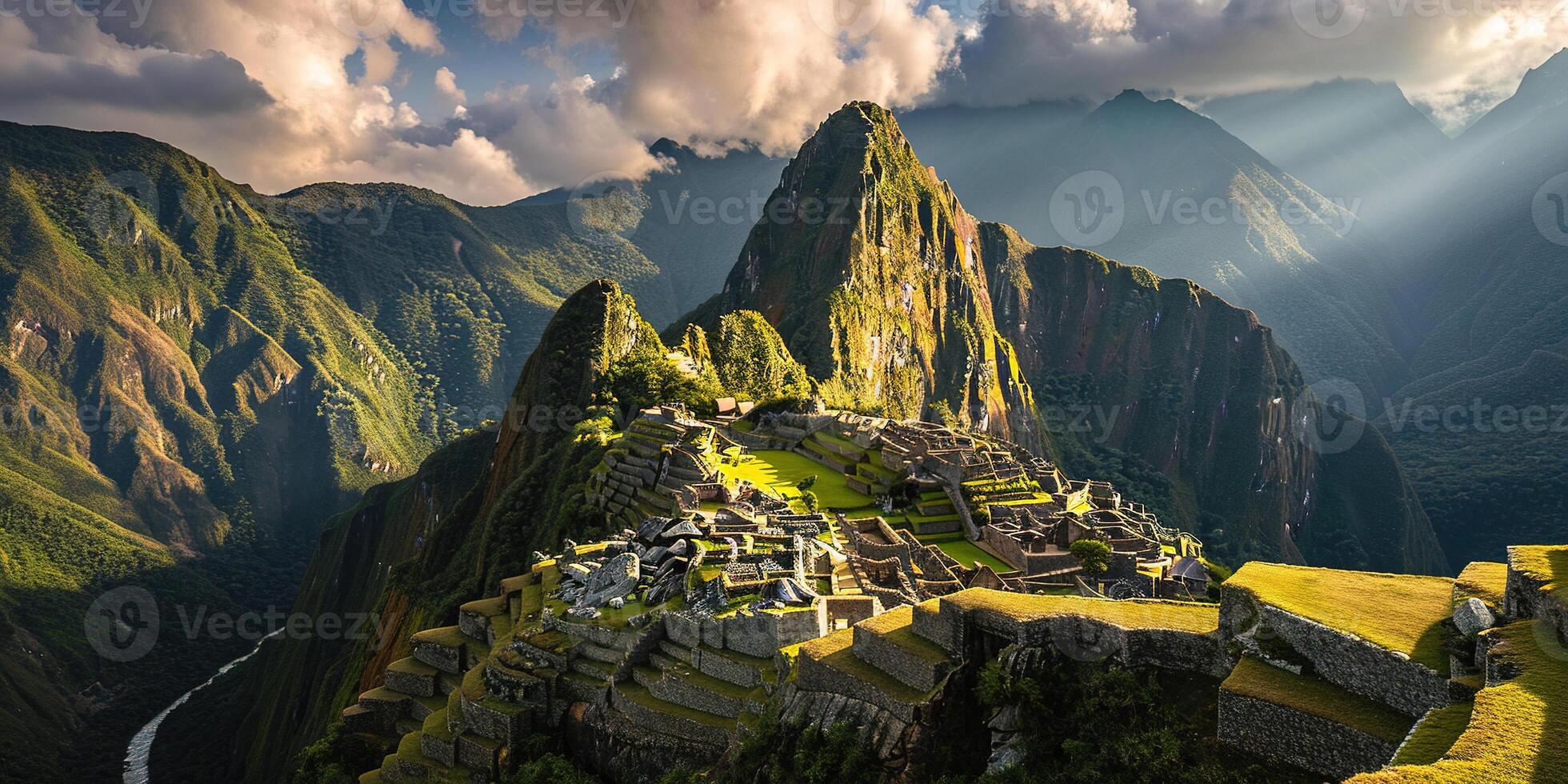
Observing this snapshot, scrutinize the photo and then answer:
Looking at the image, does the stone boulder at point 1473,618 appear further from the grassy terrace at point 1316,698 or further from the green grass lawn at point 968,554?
the green grass lawn at point 968,554

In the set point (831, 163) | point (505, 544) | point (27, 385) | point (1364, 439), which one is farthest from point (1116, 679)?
point (27, 385)

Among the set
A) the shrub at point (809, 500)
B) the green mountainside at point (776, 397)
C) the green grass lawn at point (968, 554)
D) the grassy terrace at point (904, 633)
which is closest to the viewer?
the grassy terrace at point (904, 633)

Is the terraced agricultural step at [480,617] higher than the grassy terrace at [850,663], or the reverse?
the grassy terrace at [850,663]

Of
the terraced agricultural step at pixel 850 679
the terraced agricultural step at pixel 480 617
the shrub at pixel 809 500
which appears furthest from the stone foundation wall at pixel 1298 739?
the shrub at pixel 809 500

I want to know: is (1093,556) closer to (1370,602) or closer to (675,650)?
(675,650)

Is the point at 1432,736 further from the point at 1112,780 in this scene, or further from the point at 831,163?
the point at 831,163

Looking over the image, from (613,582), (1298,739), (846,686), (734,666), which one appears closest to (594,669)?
(613,582)

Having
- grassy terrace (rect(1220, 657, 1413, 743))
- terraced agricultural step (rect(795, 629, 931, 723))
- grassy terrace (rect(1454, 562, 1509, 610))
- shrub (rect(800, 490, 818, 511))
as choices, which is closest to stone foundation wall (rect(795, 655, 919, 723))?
terraced agricultural step (rect(795, 629, 931, 723))

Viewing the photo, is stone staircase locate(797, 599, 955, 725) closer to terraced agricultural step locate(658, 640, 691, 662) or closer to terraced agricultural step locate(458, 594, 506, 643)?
terraced agricultural step locate(658, 640, 691, 662)
